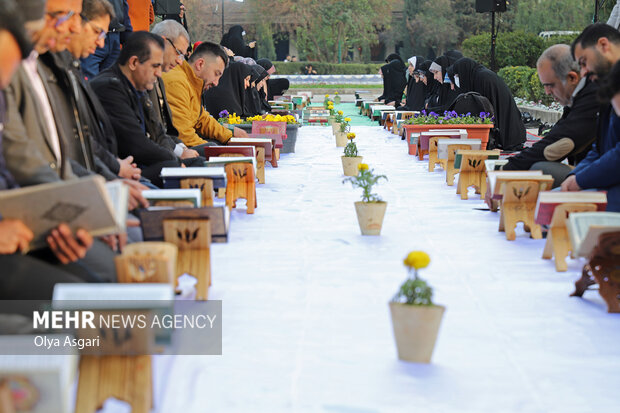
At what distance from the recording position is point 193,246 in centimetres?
347

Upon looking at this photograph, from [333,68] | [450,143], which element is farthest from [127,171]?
[333,68]

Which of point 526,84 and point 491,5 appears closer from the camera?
point 491,5

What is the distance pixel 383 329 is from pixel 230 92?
7559mm

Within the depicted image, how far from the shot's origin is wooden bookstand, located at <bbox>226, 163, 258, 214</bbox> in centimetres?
556

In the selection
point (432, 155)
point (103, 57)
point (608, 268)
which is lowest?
point (432, 155)

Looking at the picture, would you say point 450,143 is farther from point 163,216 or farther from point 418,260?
point 418,260

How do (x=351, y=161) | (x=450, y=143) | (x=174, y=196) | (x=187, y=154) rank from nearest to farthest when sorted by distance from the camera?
(x=174, y=196) < (x=187, y=154) < (x=450, y=143) < (x=351, y=161)

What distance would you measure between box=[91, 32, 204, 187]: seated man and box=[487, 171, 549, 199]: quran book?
1.91m

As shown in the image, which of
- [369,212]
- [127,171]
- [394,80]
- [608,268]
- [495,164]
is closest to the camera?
[608,268]

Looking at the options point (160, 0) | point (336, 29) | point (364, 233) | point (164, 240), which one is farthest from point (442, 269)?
point (336, 29)

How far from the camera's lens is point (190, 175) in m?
4.45

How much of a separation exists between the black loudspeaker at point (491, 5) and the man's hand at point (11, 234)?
12.5 m

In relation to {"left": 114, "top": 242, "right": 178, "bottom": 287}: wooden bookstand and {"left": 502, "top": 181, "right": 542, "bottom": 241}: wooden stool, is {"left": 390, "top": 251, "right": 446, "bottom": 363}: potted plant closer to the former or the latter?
{"left": 114, "top": 242, "right": 178, "bottom": 287}: wooden bookstand

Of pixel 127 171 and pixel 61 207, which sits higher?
pixel 61 207
